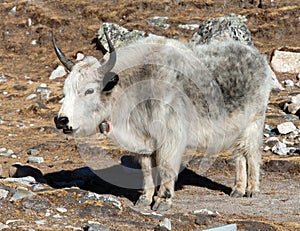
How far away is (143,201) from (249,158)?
5.55 ft

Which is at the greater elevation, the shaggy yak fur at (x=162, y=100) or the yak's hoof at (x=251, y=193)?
the shaggy yak fur at (x=162, y=100)

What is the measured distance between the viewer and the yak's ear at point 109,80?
572cm

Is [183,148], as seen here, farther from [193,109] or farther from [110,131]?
[110,131]

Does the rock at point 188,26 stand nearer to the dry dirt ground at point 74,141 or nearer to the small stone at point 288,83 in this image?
the dry dirt ground at point 74,141

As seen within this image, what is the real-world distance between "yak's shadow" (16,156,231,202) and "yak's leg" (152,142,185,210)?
67 centimetres

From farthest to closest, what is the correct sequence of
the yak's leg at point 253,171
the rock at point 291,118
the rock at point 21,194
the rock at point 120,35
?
the rock at point 120,35 → the rock at point 291,118 → the yak's leg at point 253,171 → the rock at point 21,194

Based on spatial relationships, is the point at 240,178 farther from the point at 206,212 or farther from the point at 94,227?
the point at 94,227

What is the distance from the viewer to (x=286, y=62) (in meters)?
15.3

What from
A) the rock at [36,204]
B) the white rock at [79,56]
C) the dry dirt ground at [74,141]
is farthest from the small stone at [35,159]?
the white rock at [79,56]

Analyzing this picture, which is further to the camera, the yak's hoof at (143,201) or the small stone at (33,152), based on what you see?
the small stone at (33,152)

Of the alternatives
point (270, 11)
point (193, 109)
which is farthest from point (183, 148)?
point (270, 11)

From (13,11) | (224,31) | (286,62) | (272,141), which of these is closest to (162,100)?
(272,141)

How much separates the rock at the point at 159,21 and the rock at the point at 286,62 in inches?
189

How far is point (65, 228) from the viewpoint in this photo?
14.7 ft
